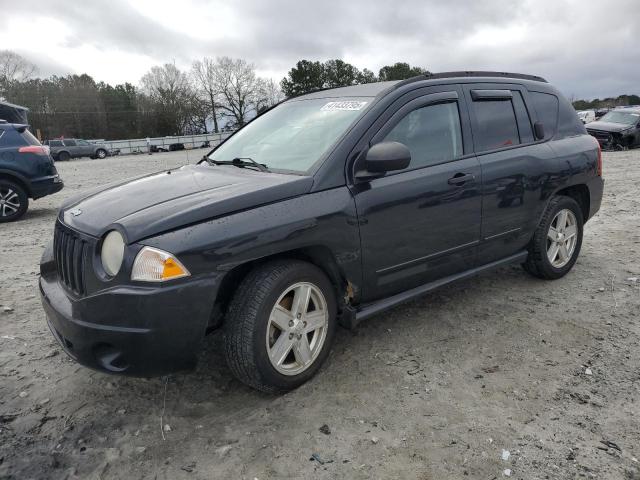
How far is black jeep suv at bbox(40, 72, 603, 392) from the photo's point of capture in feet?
8.04

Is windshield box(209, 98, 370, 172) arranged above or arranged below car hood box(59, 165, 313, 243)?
above

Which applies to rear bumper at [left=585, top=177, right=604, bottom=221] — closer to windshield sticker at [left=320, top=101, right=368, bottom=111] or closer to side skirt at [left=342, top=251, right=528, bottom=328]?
side skirt at [left=342, top=251, right=528, bottom=328]

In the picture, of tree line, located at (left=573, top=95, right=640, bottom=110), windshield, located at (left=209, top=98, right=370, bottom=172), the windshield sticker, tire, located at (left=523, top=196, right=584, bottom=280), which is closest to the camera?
windshield, located at (left=209, top=98, right=370, bottom=172)

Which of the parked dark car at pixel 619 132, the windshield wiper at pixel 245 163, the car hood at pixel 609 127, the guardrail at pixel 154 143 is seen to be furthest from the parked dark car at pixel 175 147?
the windshield wiper at pixel 245 163

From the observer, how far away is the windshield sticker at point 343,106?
10.9 feet

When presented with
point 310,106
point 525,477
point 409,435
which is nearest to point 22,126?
point 310,106

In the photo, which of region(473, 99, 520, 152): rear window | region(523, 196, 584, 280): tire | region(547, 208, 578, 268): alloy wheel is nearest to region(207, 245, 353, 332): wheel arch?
region(473, 99, 520, 152): rear window

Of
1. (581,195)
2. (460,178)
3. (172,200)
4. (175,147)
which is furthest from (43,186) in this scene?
(175,147)

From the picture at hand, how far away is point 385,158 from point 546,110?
2.30 metres

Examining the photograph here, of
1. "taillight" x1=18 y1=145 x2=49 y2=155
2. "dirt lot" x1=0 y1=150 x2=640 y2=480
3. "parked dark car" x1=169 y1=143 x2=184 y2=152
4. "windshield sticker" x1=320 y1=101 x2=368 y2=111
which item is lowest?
"parked dark car" x1=169 y1=143 x2=184 y2=152

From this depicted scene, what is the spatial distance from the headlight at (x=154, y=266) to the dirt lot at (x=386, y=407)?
879 mm

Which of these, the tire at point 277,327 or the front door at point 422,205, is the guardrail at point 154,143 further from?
the tire at point 277,327

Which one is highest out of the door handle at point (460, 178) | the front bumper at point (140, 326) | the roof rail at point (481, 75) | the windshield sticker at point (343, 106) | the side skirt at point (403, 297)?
the roof rail at point (481, 75)

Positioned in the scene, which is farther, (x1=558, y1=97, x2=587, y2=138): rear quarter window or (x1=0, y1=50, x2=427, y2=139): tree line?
(x1=0, y1=50, x2=427, y2=139): tree line
